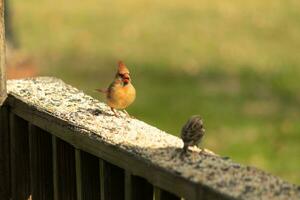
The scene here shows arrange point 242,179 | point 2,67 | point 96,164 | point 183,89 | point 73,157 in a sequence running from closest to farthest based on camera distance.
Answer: point 242,179, point 96,164, point 73,157, point 2,67, point 183,89

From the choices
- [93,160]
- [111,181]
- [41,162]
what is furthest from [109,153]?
[41,162]

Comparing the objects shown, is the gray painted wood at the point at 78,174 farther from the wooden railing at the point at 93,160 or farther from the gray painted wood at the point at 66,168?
the gray painted wood at the point at 66,168

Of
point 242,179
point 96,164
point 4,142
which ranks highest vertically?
point 4,142

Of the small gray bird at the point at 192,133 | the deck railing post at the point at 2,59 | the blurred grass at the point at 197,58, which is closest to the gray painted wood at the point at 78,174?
the small gray bird at the point at 192,133

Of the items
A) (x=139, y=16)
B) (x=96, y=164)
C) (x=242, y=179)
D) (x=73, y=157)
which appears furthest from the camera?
(x=139, y=16)

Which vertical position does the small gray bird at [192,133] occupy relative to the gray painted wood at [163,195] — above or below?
above

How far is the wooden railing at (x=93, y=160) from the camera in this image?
283 centimetres

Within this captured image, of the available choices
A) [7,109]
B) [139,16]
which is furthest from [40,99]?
[139,16]

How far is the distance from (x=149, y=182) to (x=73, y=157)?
907mm

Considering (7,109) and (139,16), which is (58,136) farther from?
(139,16)

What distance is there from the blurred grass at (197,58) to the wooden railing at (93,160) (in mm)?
4991

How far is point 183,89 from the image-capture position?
12617 millimetres

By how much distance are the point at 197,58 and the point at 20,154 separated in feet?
33.0

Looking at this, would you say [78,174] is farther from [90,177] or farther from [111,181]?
[111,181]
